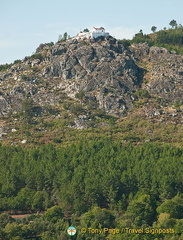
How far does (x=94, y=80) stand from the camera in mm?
182875

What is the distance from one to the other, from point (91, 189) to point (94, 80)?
9056 cm

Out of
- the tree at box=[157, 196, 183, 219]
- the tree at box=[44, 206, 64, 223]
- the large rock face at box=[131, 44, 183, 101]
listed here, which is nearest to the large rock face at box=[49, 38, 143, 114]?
the large rock face at box=[131, 44, 183, 101]

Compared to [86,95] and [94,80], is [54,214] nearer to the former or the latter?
[86,95]

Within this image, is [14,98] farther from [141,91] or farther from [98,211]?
[98,211]

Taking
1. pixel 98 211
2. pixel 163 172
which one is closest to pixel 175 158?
pixel 163 172

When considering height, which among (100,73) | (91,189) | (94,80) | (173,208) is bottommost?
(173,208)

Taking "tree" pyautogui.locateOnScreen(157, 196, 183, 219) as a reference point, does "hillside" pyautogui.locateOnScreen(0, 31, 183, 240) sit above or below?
above

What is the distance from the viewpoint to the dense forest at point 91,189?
7800 cm

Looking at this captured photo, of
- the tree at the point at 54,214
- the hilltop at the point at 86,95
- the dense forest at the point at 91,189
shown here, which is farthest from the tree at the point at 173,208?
the hilltop at the point at 86,95

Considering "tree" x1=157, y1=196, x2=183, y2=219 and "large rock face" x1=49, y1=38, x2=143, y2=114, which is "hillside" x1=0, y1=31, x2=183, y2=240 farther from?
"large rock face" x1=49, y1=38, x2=143, y2=114

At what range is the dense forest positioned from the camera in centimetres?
7800

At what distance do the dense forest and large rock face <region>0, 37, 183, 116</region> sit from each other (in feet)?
135

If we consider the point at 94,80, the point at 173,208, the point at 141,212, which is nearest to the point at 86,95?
the point at 94,80

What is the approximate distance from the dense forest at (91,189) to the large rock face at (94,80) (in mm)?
41075
